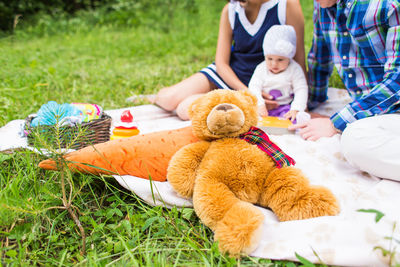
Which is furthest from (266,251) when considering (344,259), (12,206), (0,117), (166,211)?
(0,117)

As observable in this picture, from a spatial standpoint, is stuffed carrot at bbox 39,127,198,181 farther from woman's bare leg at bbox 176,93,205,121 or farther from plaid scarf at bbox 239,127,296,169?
woman's bare leg at bbox 176,93,205,121

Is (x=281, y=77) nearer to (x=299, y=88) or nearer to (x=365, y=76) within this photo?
(x=299, y=88)

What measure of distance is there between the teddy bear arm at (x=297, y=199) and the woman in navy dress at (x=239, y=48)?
105 cm

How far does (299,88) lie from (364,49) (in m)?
0.48

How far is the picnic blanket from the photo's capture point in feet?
3.38

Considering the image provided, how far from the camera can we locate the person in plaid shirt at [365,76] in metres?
1.36

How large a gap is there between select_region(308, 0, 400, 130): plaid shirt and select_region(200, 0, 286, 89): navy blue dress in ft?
0.95

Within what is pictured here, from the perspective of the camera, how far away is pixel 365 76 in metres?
1.75

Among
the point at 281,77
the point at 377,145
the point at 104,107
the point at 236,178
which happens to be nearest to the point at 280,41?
the point at 281,77

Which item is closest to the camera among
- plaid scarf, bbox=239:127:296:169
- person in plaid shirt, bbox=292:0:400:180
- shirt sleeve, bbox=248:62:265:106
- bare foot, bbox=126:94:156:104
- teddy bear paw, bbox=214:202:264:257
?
teddy bear paw, bbox=214:202:264:257

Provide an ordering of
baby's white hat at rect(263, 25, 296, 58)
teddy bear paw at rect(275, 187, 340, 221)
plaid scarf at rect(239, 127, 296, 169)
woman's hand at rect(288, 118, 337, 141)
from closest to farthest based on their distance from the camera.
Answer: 1. teddy bear paw at rect(275, 187, 340, 221)
2. plaid scarf at rect(239, 127, 296, 169)
3. woman's hand at rect(288, 118, 337, 141)
4. baby's white hat at rect(263, 25, 296, 58)

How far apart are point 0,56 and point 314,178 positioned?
3504 millimetres

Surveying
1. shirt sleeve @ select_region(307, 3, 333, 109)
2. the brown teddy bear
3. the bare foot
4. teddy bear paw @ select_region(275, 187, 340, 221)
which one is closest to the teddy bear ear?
the brown teddy bear

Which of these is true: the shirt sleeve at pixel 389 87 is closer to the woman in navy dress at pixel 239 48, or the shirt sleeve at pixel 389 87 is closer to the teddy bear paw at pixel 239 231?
the woman in navy dress at pixel 239 48
